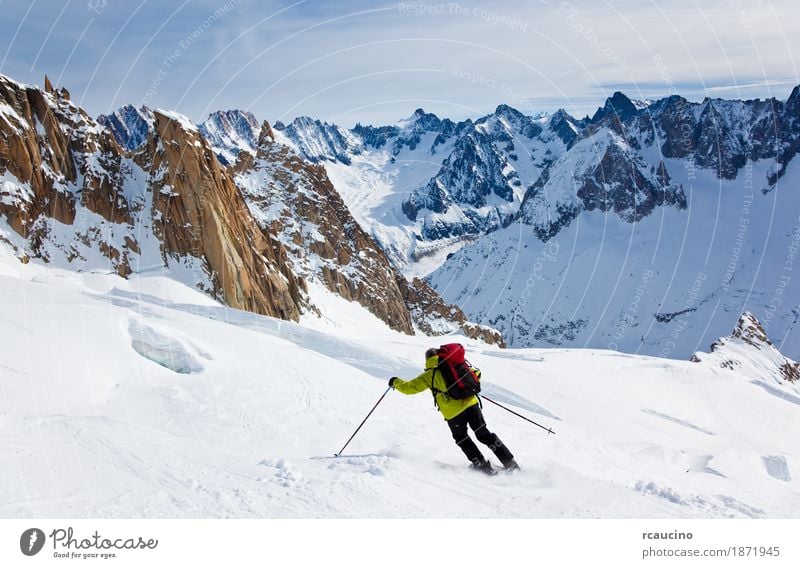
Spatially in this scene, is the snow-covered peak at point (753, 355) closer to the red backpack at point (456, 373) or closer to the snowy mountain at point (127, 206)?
the snowy mountain at point (127, 206)

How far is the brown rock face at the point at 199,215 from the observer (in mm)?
69375

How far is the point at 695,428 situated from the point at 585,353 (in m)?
13.2

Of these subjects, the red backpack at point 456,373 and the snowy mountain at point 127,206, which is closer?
the red backpack at point 456,373

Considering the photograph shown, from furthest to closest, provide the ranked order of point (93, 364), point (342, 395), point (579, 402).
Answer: point (579, 402)
point (342, 395)
point (93, 364)

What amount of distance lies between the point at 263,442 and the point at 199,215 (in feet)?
212

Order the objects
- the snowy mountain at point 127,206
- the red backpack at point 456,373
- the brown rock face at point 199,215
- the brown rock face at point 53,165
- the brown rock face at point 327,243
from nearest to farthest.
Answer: the red backpack at point 456,373
the brown rock face at point 53,165
the snowy mountain at point 127,206
the brown rock face at point 199,215
the brown rock face at point 327,243

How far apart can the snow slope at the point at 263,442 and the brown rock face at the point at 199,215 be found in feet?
158

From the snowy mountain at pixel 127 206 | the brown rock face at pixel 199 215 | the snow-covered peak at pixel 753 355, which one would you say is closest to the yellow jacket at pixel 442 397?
the snowy mountain at pixel 127 206

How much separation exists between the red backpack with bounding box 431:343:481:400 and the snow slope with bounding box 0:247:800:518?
1.28m

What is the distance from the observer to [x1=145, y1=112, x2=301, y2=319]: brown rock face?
69375 mm

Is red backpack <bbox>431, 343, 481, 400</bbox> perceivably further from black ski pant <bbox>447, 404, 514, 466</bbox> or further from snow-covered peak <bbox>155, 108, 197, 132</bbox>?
snow-covered peak <bbox>155, 108, 197, 132</bbox>
